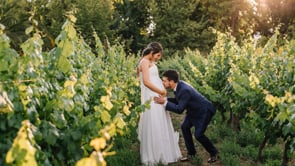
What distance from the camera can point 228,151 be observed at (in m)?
7.02

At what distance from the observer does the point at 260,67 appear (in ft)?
23.3

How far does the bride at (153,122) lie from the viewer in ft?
21.0

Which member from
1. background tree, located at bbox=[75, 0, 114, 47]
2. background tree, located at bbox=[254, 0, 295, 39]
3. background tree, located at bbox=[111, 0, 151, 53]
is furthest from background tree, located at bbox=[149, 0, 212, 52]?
background tree, located at bbox=[254, 0, 295, 39]

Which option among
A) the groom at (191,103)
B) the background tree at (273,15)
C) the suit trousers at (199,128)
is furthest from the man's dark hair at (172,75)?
the background tree at (273,15)

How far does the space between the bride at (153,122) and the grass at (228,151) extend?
20cm

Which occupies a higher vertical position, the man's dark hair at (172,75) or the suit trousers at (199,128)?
the man's dark hair at (172,75)

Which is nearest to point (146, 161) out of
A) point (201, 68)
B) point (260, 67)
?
point (260, 67)

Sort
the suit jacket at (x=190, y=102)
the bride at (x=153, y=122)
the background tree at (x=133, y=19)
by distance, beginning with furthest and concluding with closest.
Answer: the background tree at (x=133, y=19) < the bride at (x=153, y=122) < the suit jacket at (x=190, y=102)

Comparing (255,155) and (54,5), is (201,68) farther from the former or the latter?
(54,5)

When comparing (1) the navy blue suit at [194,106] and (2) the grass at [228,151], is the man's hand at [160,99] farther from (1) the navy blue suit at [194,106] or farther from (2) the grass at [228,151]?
(2) the grass at [228,151]

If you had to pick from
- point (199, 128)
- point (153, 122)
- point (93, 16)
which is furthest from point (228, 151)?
point (93, 16)

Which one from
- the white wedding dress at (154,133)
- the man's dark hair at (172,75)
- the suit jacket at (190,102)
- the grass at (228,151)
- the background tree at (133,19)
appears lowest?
the grass at (228,151)

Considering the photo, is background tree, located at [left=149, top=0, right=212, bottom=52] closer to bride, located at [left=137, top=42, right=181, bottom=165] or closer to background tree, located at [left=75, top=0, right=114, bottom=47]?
background tree, located at [left=75, top=0, right=114, bottom=47]

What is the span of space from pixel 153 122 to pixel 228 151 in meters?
1.42
